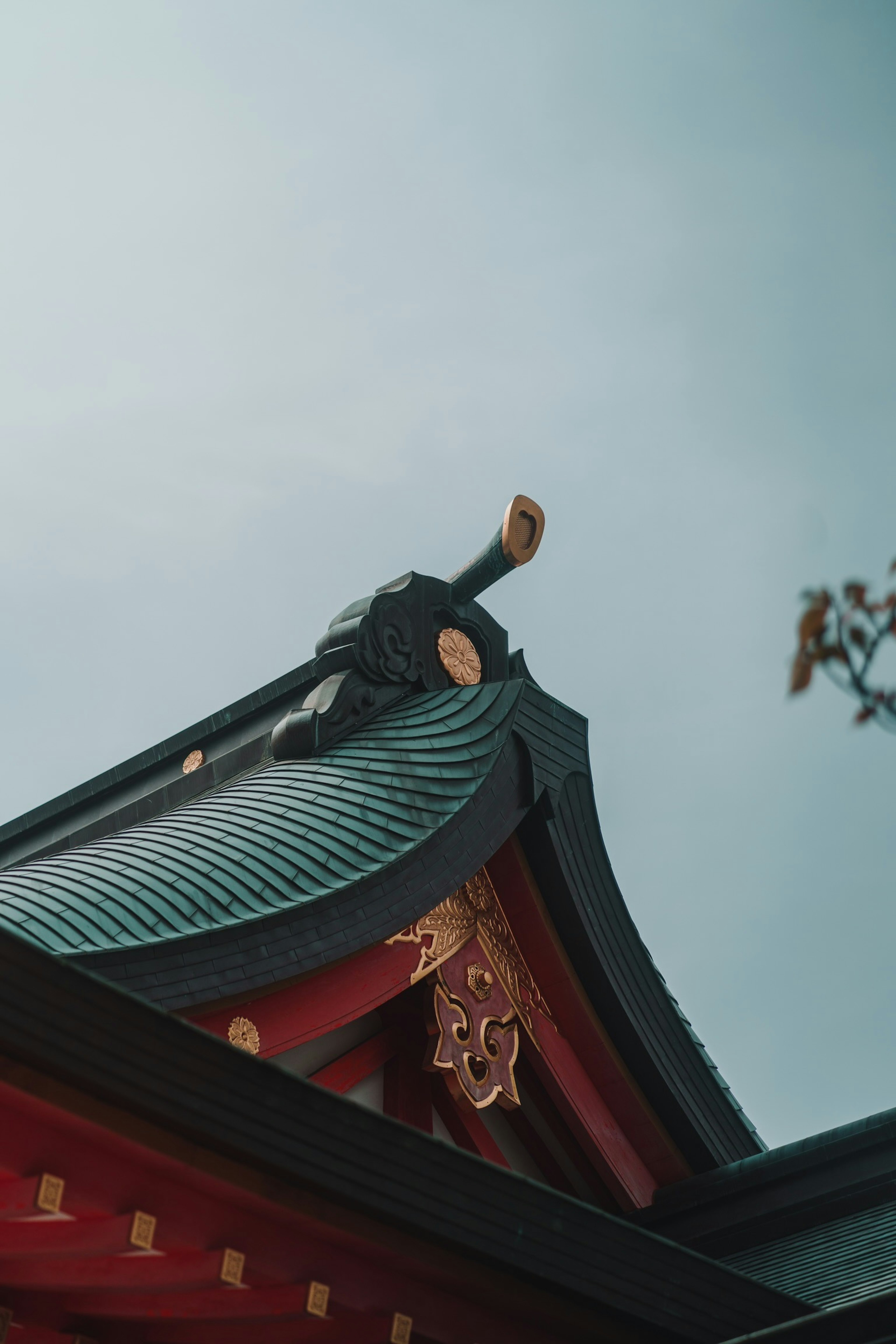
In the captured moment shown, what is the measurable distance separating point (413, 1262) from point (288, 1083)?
27.0 inches

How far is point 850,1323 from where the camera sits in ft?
10.9

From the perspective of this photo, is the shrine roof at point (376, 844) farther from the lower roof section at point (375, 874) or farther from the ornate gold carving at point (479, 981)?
the ornate gold carving at point (479, 981)

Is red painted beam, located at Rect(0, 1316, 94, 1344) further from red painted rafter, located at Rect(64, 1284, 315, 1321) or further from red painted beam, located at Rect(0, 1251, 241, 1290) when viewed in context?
red painted beam, located at Rect(0, 1251, 241, 1290)

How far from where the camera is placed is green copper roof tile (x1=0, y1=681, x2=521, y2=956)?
14.1ft

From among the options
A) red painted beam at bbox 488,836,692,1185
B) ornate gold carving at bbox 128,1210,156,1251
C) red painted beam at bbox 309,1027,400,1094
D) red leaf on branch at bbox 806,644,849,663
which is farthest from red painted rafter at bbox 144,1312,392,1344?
red painted beam at bbox 488,836,692,1185

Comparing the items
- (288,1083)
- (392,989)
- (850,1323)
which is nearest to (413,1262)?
(288,1083)

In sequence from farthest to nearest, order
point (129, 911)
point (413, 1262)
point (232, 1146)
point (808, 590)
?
point (129, 911) → point (413, 1262) → point (232, 1146) → point (808, 590)

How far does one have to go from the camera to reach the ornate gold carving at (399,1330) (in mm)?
3311

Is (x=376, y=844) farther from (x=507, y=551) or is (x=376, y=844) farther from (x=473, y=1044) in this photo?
(x=507, y=551)

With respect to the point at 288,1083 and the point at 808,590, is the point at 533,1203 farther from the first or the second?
the point at 808,590

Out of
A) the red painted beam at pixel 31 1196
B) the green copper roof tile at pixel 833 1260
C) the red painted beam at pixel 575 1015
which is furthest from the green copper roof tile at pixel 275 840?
the green copper roof tile at pixel 833 1260

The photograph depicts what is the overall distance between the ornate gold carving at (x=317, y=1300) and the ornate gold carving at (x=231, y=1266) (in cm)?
19

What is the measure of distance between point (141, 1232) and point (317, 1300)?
544mm

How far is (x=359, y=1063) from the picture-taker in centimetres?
502
